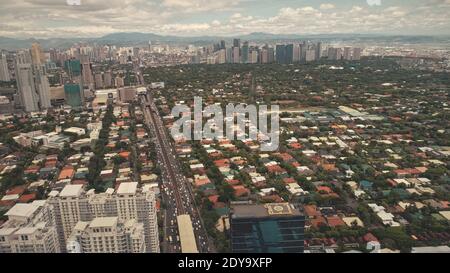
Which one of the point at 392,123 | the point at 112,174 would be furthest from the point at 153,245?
the point at 392,123

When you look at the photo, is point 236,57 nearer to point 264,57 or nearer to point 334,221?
point 264,57

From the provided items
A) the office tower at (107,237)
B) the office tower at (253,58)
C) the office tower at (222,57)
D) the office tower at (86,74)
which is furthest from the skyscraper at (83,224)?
the office tower at (222,57)

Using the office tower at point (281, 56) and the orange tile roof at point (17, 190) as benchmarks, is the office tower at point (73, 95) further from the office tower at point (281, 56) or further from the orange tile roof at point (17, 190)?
the office tower at point (281, 56)

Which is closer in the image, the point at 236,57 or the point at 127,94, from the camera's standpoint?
the point at 127,94

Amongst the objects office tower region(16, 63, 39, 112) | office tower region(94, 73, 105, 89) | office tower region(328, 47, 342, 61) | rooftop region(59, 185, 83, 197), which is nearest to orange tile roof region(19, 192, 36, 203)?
rooftop region(59, 185, 83, 197)

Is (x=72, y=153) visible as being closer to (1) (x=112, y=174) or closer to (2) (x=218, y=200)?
(1) (x=112, y=174)

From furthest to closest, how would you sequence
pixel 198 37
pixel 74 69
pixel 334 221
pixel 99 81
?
1. pixel 99 81
2. pixel 74 69
3. pixel 198 37
4. pixel 334 221

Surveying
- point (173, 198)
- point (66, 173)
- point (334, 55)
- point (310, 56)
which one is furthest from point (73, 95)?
point (334, 55)

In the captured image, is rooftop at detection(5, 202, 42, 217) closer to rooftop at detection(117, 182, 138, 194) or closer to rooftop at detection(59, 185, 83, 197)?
rooftop at detection(59, 185, 83, 197)
